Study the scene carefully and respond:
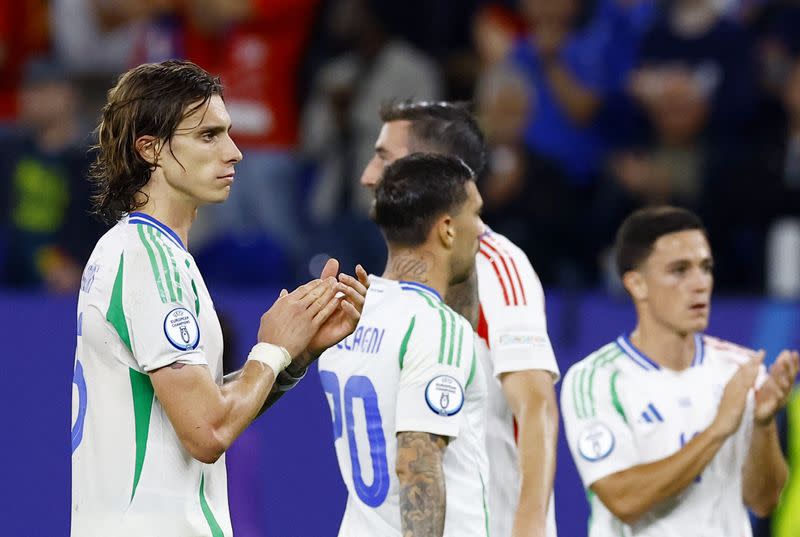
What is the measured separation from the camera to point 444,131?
4.77 metres

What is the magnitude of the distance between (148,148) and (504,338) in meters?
1.49

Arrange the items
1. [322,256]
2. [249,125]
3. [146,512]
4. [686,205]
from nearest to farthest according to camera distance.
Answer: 1. [146,512]
2. [686,205]
3. [322,256]
4. [249,125]

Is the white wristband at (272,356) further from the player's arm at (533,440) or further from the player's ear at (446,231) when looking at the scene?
the player's arm at (533,440)

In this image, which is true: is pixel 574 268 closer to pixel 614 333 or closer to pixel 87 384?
pixel 614 333

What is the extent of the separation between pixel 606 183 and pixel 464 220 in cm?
331

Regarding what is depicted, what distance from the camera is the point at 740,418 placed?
4.75 meters

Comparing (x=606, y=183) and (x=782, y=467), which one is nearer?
(x=782, y=467)

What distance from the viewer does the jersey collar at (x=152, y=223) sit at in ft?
11.2

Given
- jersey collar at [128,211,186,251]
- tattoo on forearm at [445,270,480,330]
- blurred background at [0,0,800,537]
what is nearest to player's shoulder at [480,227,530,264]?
tattoo on forearm at [445,270,480,330]

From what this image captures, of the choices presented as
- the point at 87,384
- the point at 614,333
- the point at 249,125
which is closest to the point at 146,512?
the point at 87,384

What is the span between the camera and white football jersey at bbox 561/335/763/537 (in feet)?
16.0

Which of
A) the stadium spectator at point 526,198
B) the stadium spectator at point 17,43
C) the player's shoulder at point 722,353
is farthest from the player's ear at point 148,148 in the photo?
the stadium spectator at point 17,43

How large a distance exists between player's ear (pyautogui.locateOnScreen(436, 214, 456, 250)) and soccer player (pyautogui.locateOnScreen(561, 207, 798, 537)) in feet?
3.82

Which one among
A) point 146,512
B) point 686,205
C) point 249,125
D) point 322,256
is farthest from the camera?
point 249,125
